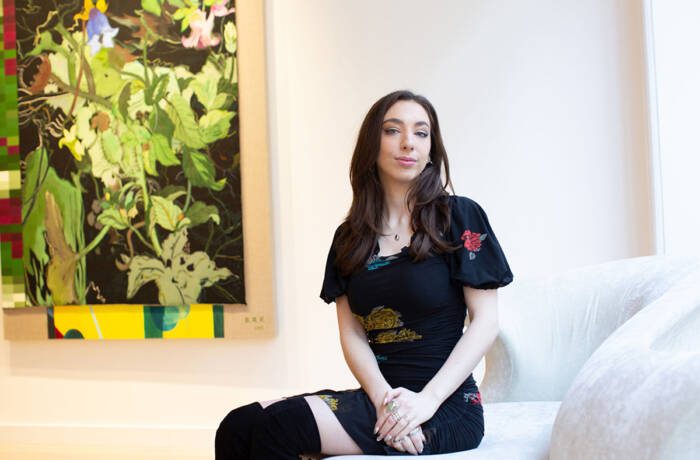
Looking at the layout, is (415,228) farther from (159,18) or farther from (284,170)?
(159,18)

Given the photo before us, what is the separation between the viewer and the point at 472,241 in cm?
204

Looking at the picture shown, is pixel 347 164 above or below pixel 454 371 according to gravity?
above

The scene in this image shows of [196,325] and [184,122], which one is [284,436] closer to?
[196,325]

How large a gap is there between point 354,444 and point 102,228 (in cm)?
258

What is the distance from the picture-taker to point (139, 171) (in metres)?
4.09

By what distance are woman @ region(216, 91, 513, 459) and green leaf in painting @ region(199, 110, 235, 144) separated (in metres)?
1.87

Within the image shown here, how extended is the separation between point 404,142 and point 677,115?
1.73 m

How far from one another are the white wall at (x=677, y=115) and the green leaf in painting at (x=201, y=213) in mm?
1880

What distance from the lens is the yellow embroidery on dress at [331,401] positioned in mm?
1905

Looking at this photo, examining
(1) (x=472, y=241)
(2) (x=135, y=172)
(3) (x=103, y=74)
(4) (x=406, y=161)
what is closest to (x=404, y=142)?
(4) (x=406, y=161)

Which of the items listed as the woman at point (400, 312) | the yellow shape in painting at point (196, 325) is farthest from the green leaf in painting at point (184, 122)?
the woman at point (400, 312)

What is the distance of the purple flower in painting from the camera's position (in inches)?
162

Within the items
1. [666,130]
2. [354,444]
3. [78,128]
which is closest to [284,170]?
[78,128]

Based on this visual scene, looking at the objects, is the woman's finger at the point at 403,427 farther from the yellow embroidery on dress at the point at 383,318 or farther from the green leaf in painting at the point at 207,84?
the green leaf in painting at the point at 207,84
